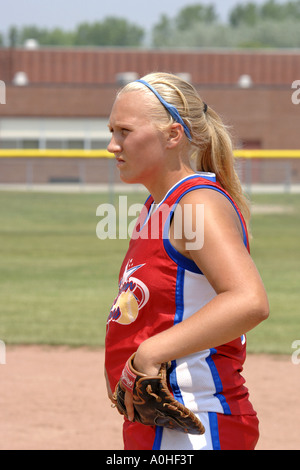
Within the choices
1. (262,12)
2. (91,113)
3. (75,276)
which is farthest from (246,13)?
(75,276)

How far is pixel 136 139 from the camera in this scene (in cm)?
217

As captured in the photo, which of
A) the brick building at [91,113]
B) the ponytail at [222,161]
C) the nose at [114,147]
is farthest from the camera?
the brick building at [91,113]

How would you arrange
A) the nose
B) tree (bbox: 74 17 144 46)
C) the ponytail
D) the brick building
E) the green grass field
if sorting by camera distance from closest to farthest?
the nose → the ponytail → the green grass field → the brick building → tree (bbox: 74 17 144 46)

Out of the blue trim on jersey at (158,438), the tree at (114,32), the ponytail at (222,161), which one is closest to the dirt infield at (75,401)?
the blue trim on jersey at (158,438)

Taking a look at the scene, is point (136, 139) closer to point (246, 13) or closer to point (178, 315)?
point (178, 315)

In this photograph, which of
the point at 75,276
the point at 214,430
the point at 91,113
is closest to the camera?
the point at 214,430

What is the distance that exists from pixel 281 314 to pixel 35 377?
352 centimetres

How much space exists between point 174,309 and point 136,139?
474 mm

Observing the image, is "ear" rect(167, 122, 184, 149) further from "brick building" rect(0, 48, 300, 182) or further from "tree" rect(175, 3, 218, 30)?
"tree" rect(175, 3, 218, 30)

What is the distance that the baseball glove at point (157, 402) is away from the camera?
204cm

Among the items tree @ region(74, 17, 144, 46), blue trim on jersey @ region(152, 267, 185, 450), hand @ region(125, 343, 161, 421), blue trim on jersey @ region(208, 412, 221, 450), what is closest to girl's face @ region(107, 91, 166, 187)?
blue trim on jersey @ region(152, 267, 185, 450)

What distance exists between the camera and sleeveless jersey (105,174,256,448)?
2.10 m

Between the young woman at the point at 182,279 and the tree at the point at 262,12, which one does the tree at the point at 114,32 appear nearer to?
the tree at the point at 262,12

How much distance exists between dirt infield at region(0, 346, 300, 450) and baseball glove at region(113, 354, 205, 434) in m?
2.91
